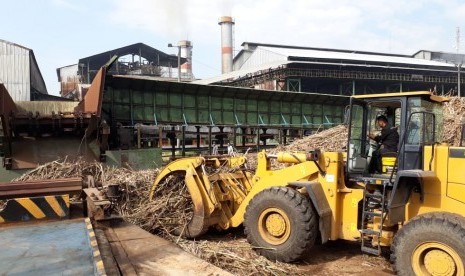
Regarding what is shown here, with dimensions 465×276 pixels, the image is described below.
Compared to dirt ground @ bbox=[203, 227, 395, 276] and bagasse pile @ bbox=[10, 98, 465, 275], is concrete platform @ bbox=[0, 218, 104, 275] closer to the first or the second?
bagasse pile @ bbox=[10, 98, 465, 275]

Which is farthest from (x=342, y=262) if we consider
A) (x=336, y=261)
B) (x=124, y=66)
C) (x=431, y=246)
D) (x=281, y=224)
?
(x=124, y=66)

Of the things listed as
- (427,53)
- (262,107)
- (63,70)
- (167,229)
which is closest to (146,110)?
(262,107)

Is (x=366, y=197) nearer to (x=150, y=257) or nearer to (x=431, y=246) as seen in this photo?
(x=431, y=246)

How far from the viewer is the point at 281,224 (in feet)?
17.5

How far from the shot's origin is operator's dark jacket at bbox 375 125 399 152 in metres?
4.98

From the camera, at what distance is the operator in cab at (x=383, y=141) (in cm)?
500

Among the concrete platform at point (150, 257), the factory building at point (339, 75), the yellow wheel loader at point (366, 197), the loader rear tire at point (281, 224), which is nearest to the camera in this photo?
the concrete platform at point (150, 257)

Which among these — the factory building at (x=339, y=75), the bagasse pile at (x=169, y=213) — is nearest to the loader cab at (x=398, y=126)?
the bagasse pile at (x=169, y=213)

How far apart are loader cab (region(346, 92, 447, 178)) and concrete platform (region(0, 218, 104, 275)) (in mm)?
3318

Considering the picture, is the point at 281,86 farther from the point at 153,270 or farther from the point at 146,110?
the point at 153,270

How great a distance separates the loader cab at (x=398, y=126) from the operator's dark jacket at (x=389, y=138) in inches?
2.5

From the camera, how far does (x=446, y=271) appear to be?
414 cm

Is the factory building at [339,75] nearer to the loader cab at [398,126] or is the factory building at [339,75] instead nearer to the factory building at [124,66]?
the factory building at [124,66]

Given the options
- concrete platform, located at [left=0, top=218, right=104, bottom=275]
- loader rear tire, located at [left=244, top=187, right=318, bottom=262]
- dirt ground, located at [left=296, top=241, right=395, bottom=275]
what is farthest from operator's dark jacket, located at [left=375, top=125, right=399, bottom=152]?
concrete platform, located at [left=0, top=218, right=104, bottom=275]
